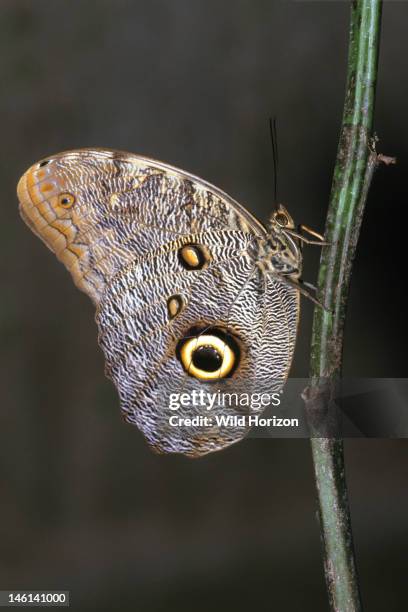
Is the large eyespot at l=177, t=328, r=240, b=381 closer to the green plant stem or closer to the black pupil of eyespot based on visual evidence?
the black pupil of eyespot

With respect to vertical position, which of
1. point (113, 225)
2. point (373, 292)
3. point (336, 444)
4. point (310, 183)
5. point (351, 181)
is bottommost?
point (336, 444)

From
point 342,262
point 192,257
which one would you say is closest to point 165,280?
point 192,257

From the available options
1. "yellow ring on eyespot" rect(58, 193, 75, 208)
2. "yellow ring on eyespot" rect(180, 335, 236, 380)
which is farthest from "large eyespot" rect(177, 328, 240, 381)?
"yellow ring on eyespot" rect(58, 193, 75, 208)

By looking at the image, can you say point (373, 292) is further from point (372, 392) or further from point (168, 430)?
point (168, 430)

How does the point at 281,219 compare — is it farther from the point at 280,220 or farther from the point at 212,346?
the point at 212,346

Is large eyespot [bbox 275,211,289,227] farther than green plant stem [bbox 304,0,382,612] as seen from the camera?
Yes

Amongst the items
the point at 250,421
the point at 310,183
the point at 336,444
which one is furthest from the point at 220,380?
the point at 310,183

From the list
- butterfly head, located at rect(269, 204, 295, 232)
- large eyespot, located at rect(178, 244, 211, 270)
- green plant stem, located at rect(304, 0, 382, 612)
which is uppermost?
large eyespot, located at rect(178, 244, 211, 270)

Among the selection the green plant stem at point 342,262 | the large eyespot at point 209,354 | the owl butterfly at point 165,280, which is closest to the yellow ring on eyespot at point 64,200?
the owl butterfly at point 165,280
